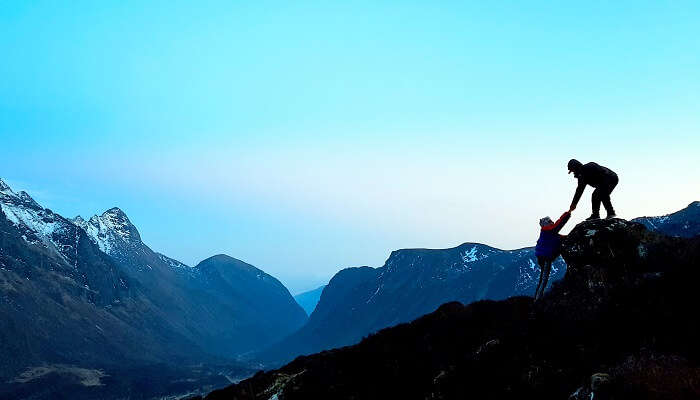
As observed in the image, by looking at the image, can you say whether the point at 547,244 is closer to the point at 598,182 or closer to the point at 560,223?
the point at 560,223

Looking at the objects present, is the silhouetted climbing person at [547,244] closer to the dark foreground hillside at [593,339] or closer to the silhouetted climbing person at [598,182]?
the dark foreground hillside at [593,339]

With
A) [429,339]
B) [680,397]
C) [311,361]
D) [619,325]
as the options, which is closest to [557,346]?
[619,325]

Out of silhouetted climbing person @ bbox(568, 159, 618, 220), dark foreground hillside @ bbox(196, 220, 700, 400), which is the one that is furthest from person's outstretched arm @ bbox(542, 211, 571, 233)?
dark foreground hillside @ bbox(196, 220, 700, 400)

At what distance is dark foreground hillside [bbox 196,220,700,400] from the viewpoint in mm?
14211

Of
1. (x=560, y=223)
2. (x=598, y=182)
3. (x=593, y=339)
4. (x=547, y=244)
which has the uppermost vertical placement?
(x=598, y=182)

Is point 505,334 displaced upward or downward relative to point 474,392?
upward

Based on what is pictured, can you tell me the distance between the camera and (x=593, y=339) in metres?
19.6

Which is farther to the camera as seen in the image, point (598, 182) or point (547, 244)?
point (598, 182)

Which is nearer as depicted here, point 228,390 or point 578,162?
point 578,162

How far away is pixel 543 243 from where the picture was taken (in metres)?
24.0

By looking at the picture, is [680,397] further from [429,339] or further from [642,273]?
[429,339]

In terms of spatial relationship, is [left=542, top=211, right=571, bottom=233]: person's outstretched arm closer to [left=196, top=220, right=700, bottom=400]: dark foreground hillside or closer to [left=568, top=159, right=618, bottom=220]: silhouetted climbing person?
[left=568, top=159, right=618, bottom=220]: silhouetted climbing person

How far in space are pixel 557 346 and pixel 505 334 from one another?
292cm

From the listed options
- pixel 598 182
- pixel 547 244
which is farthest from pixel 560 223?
pixel 598 182
